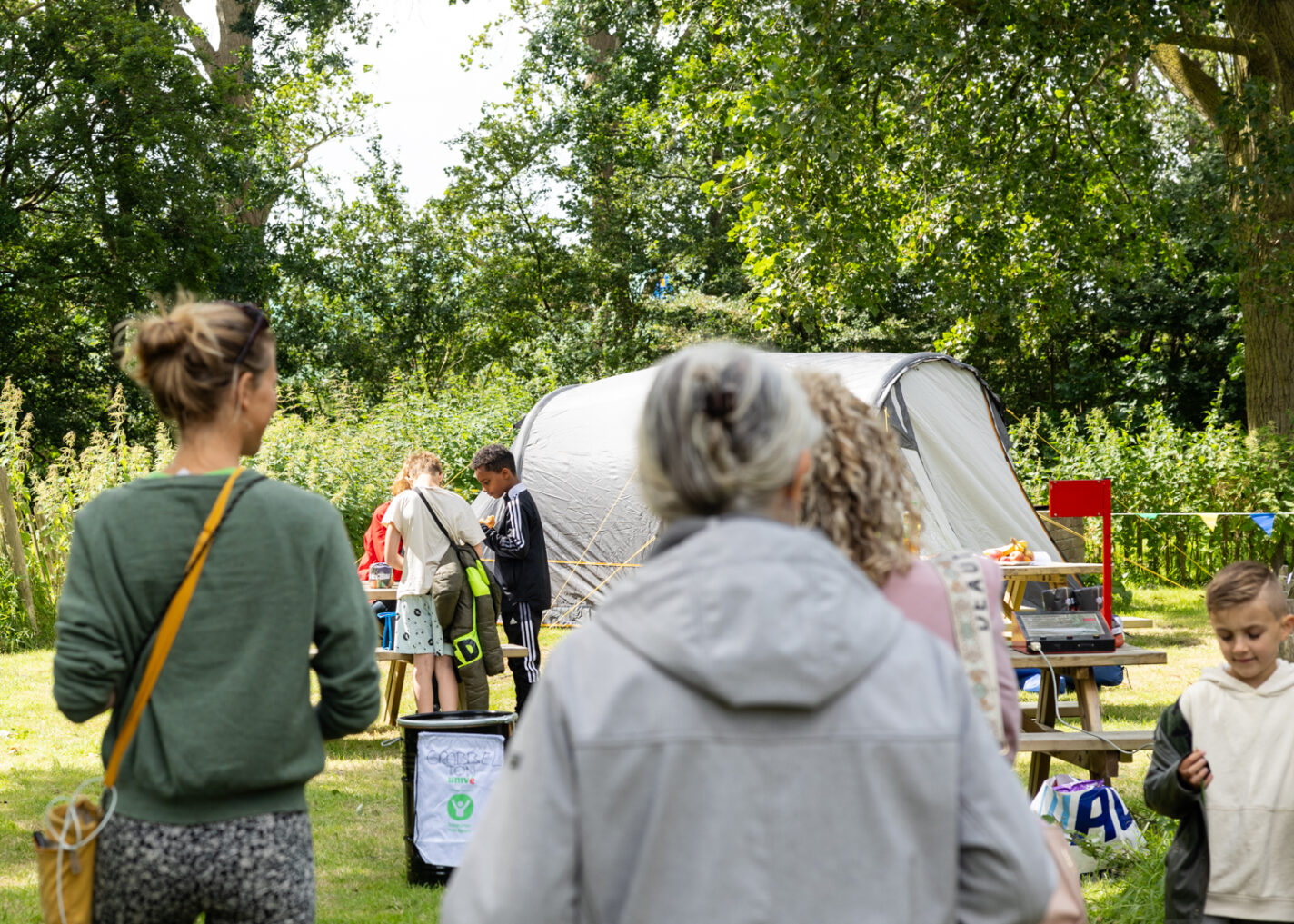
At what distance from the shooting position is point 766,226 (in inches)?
445

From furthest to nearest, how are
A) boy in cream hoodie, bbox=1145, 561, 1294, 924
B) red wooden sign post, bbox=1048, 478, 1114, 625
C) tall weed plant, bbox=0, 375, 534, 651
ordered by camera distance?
tall weed plant, bbox=0, 375, 534, 651
red wooden sign post, bbox=1048, 478, 1114, 625
boy in cream hoodie, bbox=1145, 561, 1294, 924

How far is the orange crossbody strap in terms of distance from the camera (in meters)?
2.08

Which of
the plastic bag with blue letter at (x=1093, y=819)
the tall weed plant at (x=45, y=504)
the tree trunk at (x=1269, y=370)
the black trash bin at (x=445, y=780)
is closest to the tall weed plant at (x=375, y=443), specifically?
the tall weed plant at (x=45, y=504)

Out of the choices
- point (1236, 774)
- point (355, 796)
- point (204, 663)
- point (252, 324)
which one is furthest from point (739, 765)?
point (355, 796)

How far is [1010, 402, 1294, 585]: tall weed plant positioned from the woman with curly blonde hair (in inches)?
534

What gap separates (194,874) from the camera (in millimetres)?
2041

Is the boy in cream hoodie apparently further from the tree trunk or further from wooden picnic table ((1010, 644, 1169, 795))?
the tree trunk

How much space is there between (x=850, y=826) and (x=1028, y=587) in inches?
401

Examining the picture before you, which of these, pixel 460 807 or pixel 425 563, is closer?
pixel 460 807

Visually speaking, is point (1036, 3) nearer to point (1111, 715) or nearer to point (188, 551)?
point (1111, 715)

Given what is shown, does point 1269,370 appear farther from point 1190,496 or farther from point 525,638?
point 525,638

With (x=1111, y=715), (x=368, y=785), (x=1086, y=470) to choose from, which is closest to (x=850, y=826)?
(x=368, y=785)

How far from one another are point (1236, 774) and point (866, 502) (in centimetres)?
162

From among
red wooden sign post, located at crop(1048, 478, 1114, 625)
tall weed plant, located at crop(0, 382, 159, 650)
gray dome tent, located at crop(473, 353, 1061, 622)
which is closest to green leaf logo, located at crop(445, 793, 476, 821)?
red wooden sign post, located at crop(1048, 478, 1114, 625)
